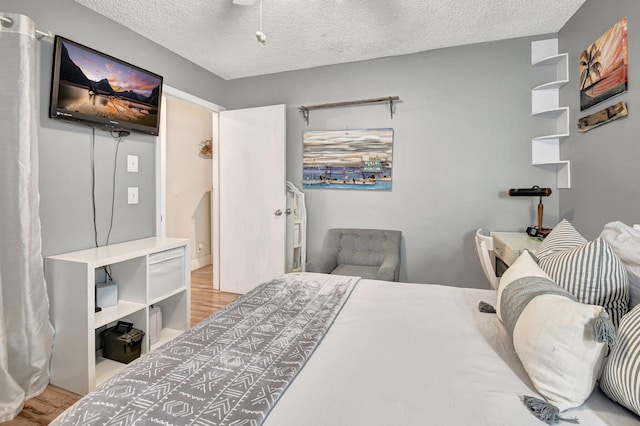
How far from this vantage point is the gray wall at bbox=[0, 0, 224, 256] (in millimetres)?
1990

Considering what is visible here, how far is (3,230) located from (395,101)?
316 centimetres

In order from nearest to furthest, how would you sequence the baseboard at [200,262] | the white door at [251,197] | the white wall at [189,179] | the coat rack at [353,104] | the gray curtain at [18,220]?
1. the gray curtain at [18,220]
2. the coat rack at [353,104]
3. the white door at [251,197]
4. the white wall at [189,179]
5. the baseboard at [200,262]

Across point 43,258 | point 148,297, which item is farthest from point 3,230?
point 148,297

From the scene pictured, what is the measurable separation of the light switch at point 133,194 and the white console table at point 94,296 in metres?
0.35

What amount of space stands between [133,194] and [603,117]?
11.5 ft

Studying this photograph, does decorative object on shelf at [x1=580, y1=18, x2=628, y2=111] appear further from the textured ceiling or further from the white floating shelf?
the textured ceiling

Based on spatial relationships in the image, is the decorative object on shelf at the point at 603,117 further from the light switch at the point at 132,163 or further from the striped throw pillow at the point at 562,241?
A: the light switch at the point at 132,163

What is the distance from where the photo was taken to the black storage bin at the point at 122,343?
216 cm

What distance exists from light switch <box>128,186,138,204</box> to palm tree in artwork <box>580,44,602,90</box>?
355cm

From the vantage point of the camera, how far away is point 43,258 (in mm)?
1964

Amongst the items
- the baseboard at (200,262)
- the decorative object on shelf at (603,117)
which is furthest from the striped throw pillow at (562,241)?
the baseboard at (200,262)

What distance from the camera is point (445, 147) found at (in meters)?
2.98

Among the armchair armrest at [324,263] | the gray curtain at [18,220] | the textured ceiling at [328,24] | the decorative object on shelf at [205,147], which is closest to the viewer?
the gray curtain at [18,220]

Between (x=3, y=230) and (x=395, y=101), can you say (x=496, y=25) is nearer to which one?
(x=395, y=101)
